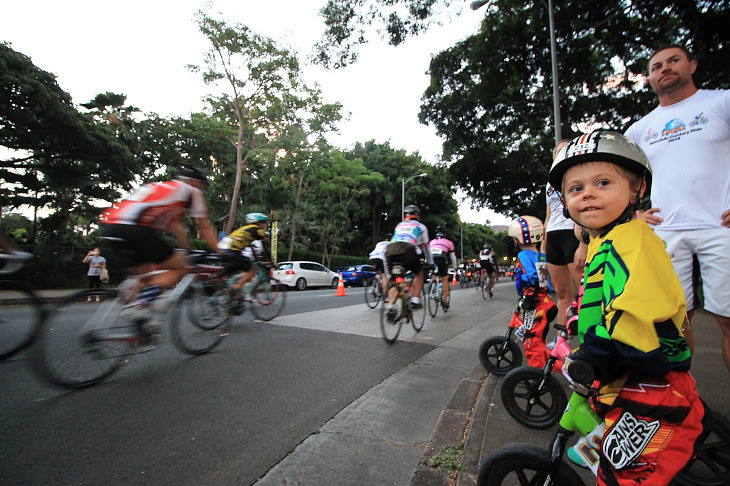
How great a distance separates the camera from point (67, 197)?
65.6 feet

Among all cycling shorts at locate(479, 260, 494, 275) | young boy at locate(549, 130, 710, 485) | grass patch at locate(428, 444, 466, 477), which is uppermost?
cycling shorts at locate(479, 260, 494, 275)

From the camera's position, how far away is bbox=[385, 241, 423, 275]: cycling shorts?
523 centimetres

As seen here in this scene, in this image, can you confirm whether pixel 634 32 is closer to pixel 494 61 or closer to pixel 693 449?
pixel 494 61

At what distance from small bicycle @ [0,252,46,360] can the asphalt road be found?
0.15 meters

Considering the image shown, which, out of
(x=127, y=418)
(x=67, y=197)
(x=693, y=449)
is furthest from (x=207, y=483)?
(x=67, y=197)

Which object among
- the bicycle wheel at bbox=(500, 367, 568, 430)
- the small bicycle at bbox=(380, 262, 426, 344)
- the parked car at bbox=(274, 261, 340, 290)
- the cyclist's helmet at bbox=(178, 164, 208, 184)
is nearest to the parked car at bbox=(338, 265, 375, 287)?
the parked car at bbox=(274, 261, 340, 290)

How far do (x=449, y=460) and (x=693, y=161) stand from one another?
7.24ft

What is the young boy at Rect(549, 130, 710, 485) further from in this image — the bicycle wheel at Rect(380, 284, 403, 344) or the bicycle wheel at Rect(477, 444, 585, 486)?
the bicycle wheel at Rect(380, 284, 403, 344)

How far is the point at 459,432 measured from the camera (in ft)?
7.73

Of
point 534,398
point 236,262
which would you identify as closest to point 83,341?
point 236,262

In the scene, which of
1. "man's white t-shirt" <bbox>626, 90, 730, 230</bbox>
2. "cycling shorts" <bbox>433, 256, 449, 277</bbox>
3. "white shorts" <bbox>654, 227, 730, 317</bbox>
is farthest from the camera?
"cycling shorts" <bbox>433, 256, 449, 277</bbox>

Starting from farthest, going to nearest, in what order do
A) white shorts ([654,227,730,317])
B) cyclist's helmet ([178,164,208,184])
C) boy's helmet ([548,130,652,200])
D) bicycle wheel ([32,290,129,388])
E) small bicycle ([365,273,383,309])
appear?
1. small bicycle ([365,273,383,309])
2. cyclist's helmet ([178,164,208,184])
3. bicycle wheel ([32,290,129,388])
4. white shorts ([654,227,730,317])
5. boy's helmet ([548,130,652,200])

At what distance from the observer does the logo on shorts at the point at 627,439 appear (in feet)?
3.89

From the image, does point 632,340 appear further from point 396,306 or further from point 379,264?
point 379,264
